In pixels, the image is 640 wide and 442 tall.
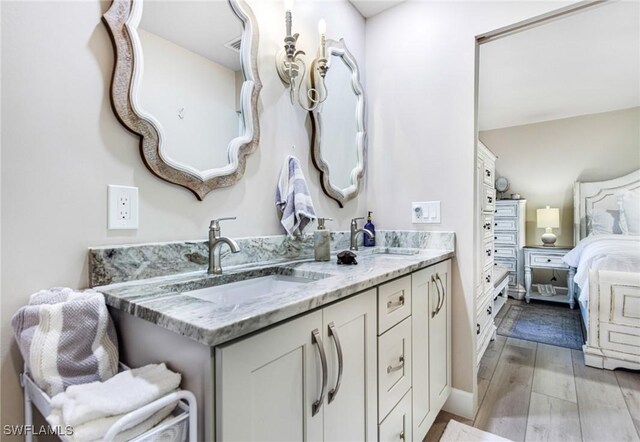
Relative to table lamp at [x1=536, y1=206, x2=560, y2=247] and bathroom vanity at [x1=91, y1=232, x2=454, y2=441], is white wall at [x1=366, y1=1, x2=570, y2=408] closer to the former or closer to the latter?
bathroom vanity at [x1=91, y1=232, x2=454, y2=441]

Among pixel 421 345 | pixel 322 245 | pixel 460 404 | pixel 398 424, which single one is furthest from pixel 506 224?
pixel 398 424

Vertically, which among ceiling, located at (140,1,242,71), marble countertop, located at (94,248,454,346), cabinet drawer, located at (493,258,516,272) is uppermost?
ceiling, located at (140,1,242,71)

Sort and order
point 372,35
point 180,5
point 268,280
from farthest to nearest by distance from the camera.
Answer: point 372,35, point 268,280, point 180,5

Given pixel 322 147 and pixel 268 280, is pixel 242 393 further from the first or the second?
pixel 322 147

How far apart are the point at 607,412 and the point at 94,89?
2.79 m

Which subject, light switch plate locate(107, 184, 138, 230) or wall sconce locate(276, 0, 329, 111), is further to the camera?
wall sconce locate(276, 0, 329, 111)

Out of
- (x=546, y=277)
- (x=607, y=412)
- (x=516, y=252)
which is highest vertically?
(x=516, y=252)

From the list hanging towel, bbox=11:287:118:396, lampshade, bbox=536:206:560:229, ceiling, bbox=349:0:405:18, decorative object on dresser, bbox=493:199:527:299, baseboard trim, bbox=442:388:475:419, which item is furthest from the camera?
decorative object on dresser, bbox=493:199:527:299

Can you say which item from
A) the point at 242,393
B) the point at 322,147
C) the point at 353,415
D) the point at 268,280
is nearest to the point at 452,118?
the point at 322,147

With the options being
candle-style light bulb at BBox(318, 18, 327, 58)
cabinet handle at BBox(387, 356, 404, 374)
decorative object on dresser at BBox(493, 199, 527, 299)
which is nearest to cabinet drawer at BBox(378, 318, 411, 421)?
cabinet handle at BBox(387, 356, 404, 374)

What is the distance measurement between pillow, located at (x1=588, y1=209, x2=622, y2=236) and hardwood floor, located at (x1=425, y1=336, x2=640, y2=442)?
203cm

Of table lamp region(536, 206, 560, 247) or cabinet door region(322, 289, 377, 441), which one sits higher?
table lamp region(536, 206, 560, 247)

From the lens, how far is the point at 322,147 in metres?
1.68

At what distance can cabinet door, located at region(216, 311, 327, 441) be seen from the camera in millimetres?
571
